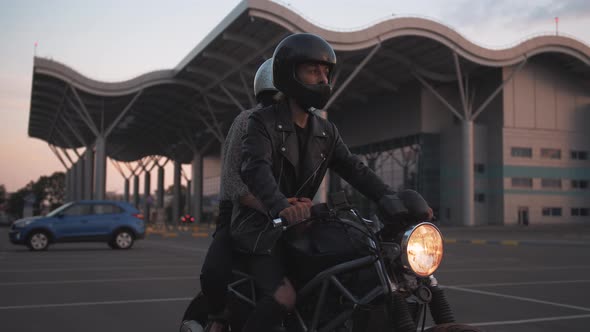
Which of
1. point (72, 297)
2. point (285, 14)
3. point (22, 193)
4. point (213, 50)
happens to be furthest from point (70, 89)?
point (22, 193)

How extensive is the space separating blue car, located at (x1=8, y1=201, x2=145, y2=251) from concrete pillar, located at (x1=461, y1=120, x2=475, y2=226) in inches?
1187

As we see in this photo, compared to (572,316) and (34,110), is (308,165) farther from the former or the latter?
(34,110)

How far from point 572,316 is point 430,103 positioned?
45.1 m

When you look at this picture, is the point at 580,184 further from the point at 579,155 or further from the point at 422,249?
the point at 422,249

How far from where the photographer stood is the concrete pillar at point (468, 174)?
45156 millimetres

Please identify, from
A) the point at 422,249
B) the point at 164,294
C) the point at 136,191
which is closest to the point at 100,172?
the point at 164,294

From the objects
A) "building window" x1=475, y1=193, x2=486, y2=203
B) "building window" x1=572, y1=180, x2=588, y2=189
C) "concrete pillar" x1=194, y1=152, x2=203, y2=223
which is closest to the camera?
"building window" x1=475, y1=193, x2=486, y2=203

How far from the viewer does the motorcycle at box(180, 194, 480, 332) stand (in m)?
2.34

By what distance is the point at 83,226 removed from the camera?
1962 centimetres

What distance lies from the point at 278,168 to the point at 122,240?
1807 cm

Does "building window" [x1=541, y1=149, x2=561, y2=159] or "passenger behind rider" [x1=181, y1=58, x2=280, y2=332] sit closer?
"passenger behind rider" [x1=181, y1=58, x2=280, y2=332]

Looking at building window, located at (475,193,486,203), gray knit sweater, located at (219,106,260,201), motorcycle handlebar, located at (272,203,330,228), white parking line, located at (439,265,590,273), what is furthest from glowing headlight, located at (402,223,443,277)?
building window, located at (475,193,486,203)

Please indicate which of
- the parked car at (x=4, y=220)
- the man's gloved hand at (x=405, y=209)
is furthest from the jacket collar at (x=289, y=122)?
the parked car at (x=4, y=220)

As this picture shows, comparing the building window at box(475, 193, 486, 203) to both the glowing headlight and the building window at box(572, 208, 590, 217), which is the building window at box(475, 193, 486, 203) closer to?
the building window at box(572, 208, 590, 217)
